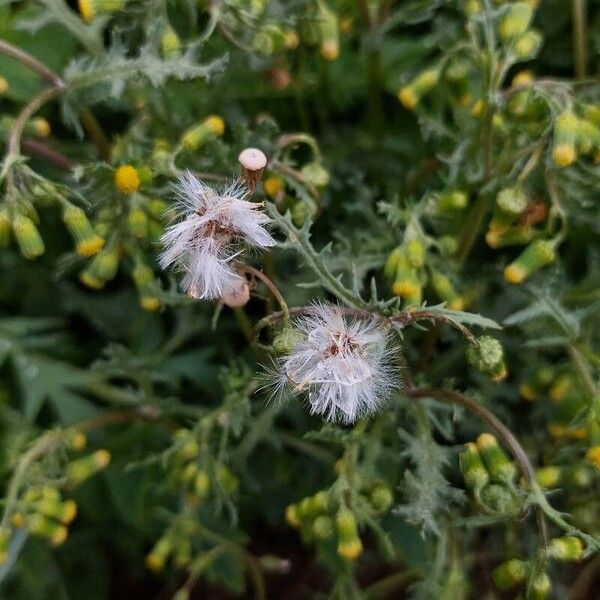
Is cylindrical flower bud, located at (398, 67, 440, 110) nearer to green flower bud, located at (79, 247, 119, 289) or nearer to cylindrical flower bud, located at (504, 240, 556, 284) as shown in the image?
cylindrical flower bud, located at (504, 240, 556, 284)

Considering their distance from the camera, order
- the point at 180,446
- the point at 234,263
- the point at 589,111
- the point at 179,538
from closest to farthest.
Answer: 1. the point at 234,263
2. the point at 589,111
3. the point at 180,446
4. the point at 179,538

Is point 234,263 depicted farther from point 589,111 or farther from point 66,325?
point 66,325

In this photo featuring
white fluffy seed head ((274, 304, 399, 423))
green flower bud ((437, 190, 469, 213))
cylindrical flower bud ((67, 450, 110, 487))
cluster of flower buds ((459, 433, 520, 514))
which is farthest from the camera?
cylindrical flower bud ((67, 450, 110, 487))

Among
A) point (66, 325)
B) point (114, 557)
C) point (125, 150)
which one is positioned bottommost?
point (114, 557)

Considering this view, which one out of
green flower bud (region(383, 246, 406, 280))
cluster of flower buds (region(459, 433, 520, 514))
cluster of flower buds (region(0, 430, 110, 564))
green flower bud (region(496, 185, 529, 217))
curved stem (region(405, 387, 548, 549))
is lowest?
cluster of flower buds (region(0, 430, 110, 564))

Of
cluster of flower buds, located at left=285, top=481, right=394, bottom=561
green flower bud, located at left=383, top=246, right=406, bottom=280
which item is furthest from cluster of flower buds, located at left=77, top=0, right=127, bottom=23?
cluster of flower buds, located at left=285, top=481, right=394, bottom=561

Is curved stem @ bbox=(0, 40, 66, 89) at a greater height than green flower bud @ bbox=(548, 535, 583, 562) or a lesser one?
greater

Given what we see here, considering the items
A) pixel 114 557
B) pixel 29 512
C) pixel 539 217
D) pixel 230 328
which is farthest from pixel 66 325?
pixel 539 217
